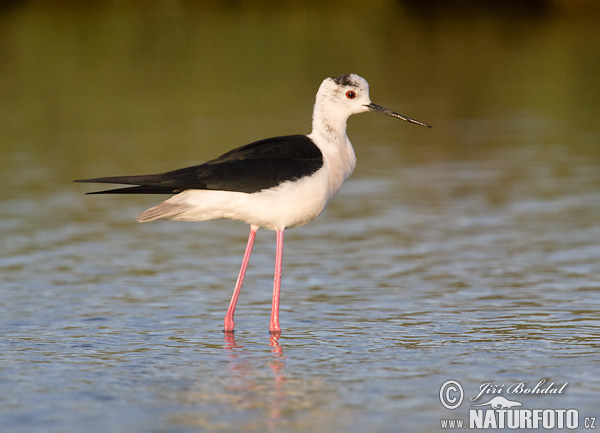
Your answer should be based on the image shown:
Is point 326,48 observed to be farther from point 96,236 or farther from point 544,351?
point 544,351

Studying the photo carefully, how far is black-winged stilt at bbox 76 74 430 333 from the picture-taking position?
8.50 metres

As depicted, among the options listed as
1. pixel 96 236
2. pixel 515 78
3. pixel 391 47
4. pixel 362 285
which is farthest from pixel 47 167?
pixel 391 47

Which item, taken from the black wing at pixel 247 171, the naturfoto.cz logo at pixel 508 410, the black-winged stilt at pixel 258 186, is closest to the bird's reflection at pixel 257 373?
the black-winged stilt at pixel 258 186

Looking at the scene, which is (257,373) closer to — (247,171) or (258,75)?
(247,171)

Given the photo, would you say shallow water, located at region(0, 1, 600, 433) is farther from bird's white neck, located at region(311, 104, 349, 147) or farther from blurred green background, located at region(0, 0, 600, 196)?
bird's white neck, located at region(311, 104, 349, 147)

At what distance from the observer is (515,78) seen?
88.0 feet

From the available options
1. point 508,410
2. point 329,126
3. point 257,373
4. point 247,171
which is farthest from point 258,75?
point 508,410

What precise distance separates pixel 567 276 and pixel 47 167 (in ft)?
29.7

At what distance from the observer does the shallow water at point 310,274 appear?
685 centimetres

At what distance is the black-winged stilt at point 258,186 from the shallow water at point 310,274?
0.79 m

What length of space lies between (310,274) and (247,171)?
2313 millimetres

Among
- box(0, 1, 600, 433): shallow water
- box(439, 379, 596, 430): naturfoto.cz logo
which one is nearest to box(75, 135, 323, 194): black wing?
box(0, 1, 600, 433): shallow water

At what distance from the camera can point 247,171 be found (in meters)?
8.64

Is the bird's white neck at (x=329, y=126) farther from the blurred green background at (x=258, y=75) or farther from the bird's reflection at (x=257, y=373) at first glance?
the blurred green background at (x=258, y=75)
